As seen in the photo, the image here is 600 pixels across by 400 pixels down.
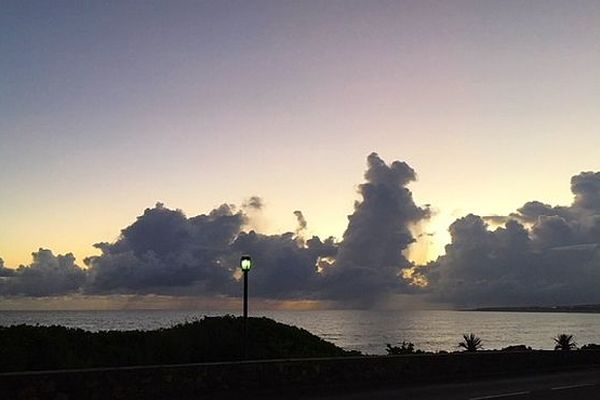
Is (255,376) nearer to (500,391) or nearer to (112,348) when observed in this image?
(500,391)

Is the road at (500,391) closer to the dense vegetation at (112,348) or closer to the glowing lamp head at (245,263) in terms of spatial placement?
the glowing lamp head at (245,263)

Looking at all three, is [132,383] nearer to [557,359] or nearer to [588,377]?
[588,377]

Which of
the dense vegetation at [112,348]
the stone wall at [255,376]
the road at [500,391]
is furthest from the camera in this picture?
the dense vegetation at [112,348]

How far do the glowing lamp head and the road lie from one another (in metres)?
4.05

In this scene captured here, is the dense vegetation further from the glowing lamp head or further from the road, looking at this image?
the road

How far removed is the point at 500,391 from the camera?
16625 millimetres

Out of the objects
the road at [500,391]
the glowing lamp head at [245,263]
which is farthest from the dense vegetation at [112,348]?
the road at [500,391]

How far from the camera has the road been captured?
1528 cm

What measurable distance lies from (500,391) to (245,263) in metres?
7.09

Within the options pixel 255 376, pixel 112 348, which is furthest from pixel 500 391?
pixel 112 348

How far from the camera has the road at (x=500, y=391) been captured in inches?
602

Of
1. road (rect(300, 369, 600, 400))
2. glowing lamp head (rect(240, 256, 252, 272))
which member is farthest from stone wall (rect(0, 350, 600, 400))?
glowing lamp head (rect(240, 256, 252, 272))

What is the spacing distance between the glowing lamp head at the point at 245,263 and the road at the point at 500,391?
4054 millimetres

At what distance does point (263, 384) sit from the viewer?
15.5 m
